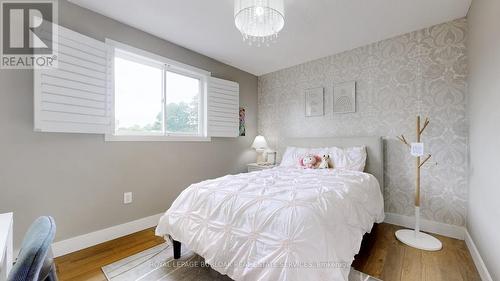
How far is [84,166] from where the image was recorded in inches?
86.6

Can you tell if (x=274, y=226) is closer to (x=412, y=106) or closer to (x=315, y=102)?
(x=412, y=106)

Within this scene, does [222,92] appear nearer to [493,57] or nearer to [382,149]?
[382,149]

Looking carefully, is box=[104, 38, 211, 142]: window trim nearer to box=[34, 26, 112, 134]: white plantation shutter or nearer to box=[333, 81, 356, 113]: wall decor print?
box=[34, 26, 112, 134]: white plantation shutter

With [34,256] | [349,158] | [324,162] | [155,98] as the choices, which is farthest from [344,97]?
[34,256]

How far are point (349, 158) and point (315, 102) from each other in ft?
3.70

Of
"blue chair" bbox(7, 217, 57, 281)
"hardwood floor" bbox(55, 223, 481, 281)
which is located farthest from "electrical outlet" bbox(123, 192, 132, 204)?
"blue chair" bbox(7, 217, 57, 281)

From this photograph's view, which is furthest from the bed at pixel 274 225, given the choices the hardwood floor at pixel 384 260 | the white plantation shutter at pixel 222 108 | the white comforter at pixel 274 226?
the white plantation shutter at pixel 222 108

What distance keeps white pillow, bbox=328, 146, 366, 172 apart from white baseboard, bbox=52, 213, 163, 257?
2.44 m

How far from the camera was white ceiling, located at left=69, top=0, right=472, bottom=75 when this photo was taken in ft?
6.97

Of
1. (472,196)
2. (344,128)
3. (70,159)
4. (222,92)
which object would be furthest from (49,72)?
(472,196)

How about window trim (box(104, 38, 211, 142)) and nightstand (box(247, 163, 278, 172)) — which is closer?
window trim (box(104, 38, 211, 142))

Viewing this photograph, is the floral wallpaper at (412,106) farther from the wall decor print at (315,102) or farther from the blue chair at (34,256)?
the blue chair at (34,256)

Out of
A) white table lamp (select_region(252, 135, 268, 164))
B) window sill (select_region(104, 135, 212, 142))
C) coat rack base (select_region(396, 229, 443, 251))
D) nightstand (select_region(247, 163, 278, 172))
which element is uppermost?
window sill (select_region(104, 135, 212, 142))

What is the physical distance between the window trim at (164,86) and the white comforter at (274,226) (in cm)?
116
